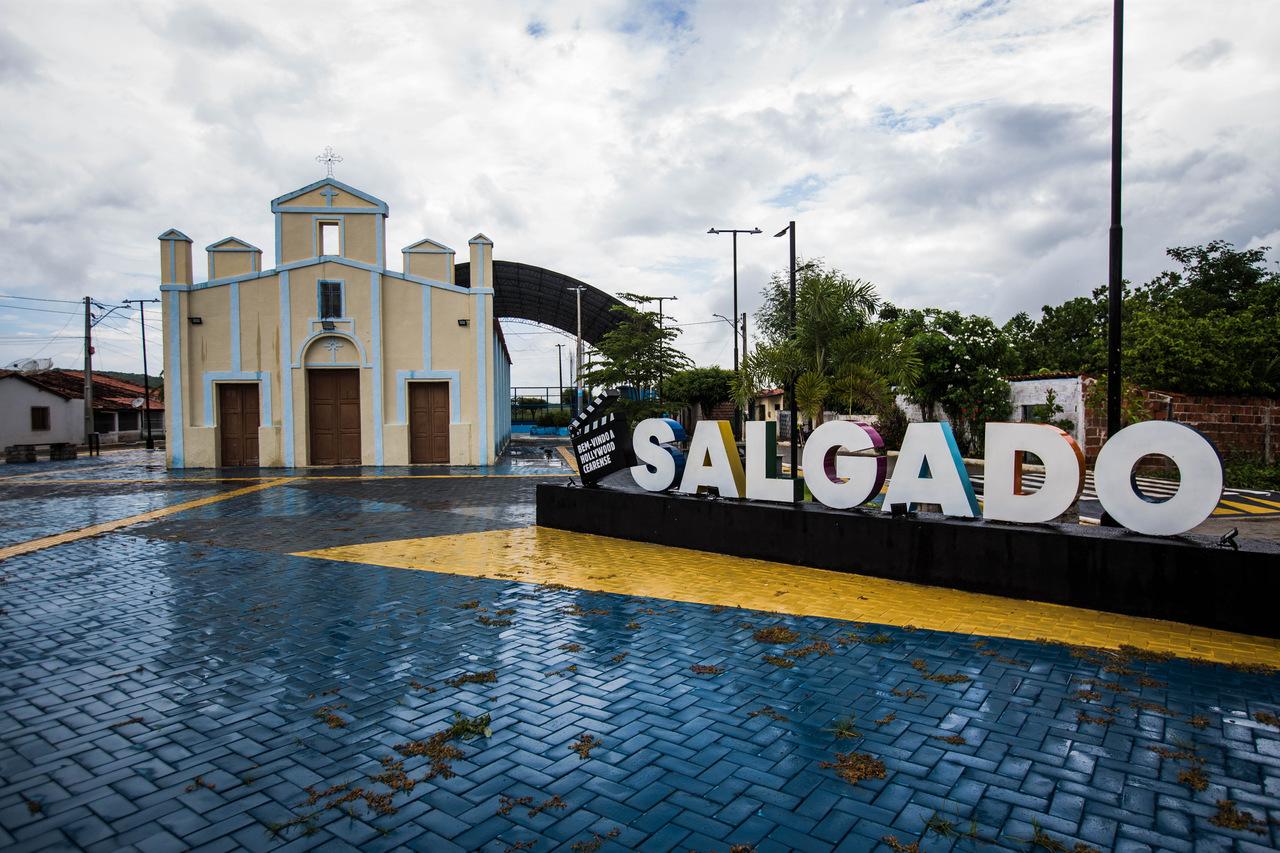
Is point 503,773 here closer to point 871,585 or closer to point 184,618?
point 184,618

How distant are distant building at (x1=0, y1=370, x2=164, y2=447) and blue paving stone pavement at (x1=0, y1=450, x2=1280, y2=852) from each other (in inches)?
1518

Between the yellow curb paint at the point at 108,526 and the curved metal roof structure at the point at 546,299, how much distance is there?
19.3m

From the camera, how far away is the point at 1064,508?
6.89 metres

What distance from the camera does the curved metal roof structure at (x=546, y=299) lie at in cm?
3597

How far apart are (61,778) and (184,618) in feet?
10.2

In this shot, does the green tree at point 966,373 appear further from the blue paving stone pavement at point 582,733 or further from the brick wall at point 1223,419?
the blue paving stone pavement at point 582,733

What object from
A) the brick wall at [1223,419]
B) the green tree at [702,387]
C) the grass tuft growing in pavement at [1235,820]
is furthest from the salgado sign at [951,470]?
the green tree at [702,387]

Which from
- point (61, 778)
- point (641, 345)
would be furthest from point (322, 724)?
point (641, 345)

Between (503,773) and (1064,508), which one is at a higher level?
(1064,508)

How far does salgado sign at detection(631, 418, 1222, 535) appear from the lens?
622 cm

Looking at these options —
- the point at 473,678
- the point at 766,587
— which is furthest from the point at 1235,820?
the point at 766,587

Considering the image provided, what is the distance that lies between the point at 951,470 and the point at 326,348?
2106 cm

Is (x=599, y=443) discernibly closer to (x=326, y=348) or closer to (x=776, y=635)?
(x=776, y=635)

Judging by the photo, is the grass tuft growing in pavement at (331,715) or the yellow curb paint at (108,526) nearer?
the grass tuft growing in pavement at (331,715)
